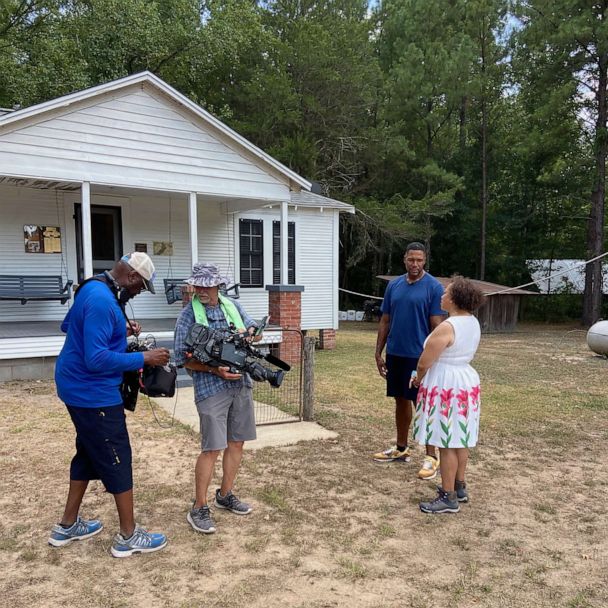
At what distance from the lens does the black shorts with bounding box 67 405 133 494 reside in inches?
108

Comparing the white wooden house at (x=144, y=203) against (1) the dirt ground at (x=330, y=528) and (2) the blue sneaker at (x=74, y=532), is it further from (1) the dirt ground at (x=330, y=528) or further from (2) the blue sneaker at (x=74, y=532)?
(2) the blue sneaker at (x=74, y=532)

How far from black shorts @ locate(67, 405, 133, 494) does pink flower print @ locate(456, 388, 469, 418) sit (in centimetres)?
203

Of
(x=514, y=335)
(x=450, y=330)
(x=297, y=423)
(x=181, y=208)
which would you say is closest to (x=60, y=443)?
(x=297, y=423)

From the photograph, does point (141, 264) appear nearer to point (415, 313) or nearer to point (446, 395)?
point (446, 395)

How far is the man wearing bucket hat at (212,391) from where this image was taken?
10.0 ft

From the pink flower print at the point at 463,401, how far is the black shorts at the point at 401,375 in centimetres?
76

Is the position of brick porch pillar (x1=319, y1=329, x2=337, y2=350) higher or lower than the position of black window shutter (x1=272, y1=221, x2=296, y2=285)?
lower

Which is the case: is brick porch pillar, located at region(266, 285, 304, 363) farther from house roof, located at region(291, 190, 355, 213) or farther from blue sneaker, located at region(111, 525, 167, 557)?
blue sneaker, located at region(111, 525, 167, 557)

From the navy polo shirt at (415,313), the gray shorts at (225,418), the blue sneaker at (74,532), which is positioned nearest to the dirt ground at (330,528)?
the blue sneaker at (74,532)

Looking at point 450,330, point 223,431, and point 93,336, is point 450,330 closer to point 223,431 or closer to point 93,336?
point 223,431

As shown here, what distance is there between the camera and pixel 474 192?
24328 millimetres

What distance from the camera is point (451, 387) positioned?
133 inches

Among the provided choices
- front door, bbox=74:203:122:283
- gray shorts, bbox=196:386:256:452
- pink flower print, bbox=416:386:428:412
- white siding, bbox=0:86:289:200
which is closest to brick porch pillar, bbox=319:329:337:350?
white siding, bbox=0:86:289:200

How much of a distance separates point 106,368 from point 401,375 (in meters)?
2.40
